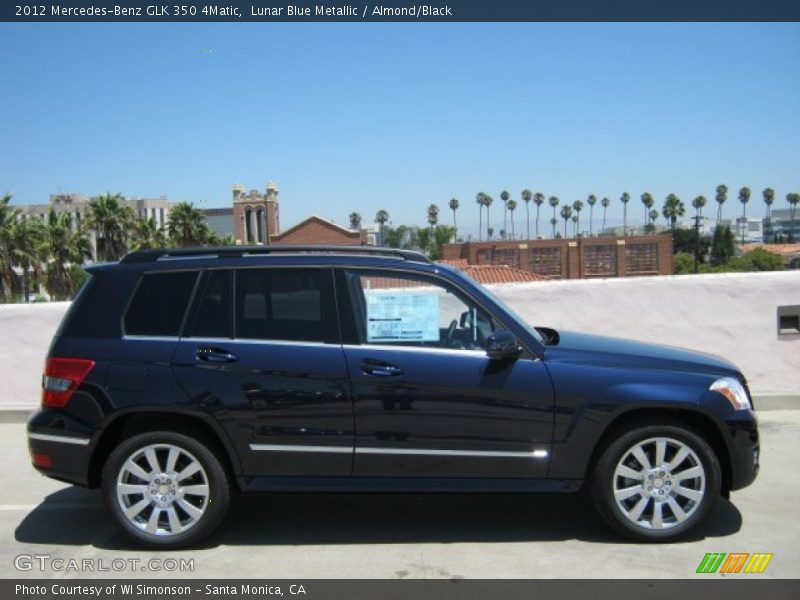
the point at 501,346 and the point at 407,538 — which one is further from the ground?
the point at 501,346

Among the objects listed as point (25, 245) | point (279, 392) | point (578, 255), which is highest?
point (25, 245)

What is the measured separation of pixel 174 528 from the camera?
4.71 meters

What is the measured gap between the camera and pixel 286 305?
Result: 4.88 meters

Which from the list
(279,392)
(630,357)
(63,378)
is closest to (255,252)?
(279,392)

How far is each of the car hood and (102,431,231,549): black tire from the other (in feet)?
7.05

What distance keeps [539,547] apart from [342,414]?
145 cm

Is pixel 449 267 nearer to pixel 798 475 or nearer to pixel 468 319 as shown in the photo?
pixel 468 319

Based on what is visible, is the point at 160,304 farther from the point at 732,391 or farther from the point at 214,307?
the point at 732,391

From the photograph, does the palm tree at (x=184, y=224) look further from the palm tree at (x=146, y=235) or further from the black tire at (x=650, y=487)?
the black tire at (x=650, y=487)

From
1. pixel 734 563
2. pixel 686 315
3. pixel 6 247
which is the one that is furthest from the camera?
pixel 6 247

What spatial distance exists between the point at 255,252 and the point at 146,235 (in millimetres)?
63204

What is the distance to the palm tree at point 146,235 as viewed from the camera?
62.8 m

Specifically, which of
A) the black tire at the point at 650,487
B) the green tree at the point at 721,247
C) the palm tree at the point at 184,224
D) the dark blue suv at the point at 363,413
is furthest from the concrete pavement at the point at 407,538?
the green tree at the point at 721,247

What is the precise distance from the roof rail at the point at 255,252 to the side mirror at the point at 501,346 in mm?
702
